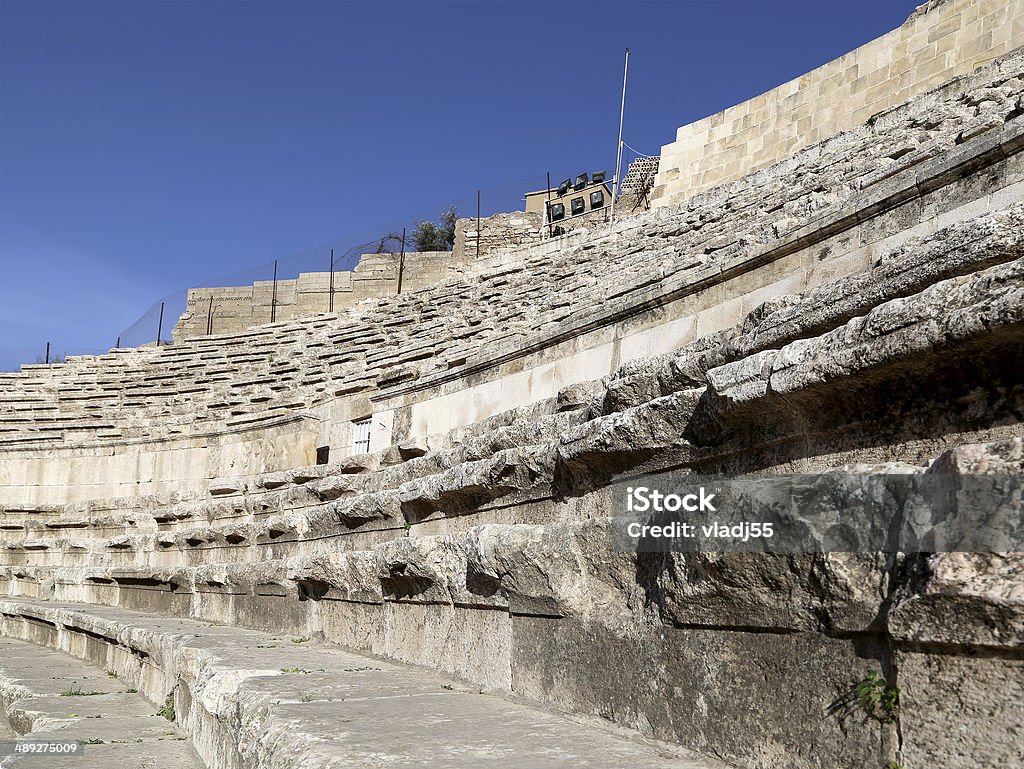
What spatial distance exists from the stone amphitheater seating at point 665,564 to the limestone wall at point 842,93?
789cm

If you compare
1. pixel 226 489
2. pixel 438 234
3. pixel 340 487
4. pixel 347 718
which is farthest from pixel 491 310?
pixel 438 234

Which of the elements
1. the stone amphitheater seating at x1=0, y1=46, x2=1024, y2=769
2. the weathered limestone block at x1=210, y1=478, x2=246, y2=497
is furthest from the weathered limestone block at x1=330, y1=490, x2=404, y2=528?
the weathered limestone block at x1=210, y1=478, x2=246, y2=497

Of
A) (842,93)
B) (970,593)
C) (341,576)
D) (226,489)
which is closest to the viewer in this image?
(970,593)

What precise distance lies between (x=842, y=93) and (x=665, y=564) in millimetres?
16038

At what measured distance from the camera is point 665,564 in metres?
2.65

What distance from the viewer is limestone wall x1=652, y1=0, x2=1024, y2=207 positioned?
14.1 meters

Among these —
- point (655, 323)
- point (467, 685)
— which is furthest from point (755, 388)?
point (655, 323)

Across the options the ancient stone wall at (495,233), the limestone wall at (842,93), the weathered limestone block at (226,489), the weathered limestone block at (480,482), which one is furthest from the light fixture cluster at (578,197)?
the weathered limestone block at (480,482)

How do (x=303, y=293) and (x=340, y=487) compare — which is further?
(x=303, y=293)

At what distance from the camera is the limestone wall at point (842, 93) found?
14.1m

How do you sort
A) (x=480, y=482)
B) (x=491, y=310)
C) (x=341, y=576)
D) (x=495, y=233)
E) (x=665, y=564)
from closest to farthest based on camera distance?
1. (x=665, y=564)
2. (x=480, y=482)
3. (x=341, y=576)
4. (x=491, y=310)
5. (x=495, y=233)

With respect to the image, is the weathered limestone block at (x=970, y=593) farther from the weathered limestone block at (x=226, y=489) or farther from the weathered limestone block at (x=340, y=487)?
the weathered limestone block at (x=226, y=489)

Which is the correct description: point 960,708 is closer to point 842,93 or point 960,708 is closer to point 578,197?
point 842,93

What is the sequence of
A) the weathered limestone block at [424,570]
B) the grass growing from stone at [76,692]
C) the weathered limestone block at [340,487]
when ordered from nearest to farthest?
the weathered limestone block at [424,570]
the grass growing from stone at [76,692]
the weathered limestone block at [340,487]
